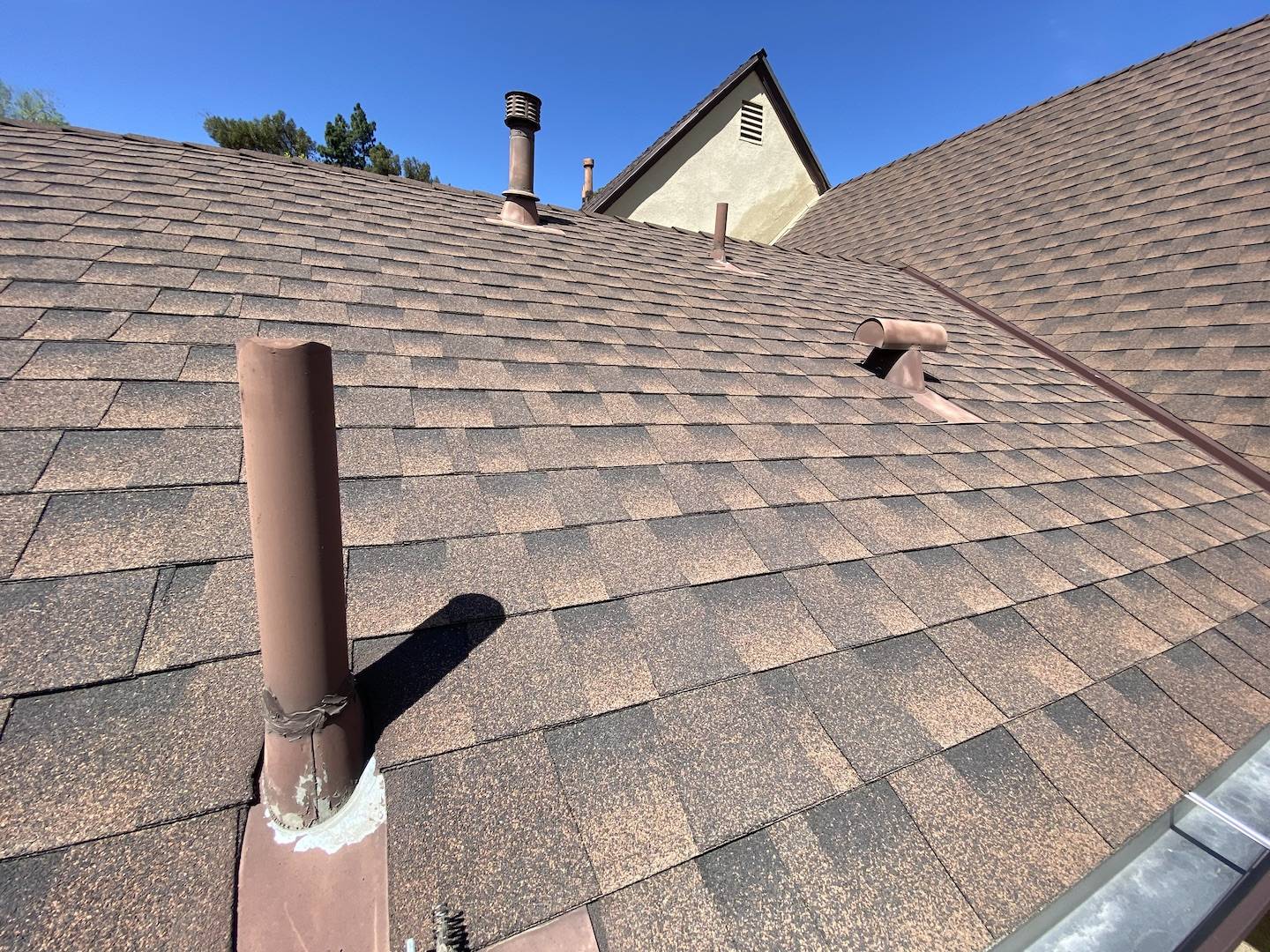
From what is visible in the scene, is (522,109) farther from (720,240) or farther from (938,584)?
(938,584)

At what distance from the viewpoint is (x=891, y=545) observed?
93.3 inches

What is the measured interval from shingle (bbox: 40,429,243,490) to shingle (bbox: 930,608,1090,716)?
8.62 ft

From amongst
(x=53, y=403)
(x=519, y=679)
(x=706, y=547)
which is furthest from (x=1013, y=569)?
(x=53, y=403)

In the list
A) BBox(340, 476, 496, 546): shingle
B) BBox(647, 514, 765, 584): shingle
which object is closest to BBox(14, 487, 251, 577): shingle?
BBox(340, 476, 496, 546): shingle

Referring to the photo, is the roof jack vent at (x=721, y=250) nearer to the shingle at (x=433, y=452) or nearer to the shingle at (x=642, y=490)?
the shingle at (x=642, y=490)

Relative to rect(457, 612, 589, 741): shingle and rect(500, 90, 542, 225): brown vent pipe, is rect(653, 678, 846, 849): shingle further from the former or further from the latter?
rect(500, 90, 542, 225): brown vent pipe

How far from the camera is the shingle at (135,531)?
1.43 metres

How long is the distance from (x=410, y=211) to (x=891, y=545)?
15.4ft

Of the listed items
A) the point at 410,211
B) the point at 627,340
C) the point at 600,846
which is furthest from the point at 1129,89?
the point at 600,846

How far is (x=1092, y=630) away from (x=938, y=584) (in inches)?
26.4

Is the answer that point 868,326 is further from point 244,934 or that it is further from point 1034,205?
point 1034,205

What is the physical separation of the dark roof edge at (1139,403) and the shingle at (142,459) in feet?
21.4

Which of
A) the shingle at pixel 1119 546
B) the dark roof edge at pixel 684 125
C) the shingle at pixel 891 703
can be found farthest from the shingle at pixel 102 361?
the dark roof edge at pixel 684 125

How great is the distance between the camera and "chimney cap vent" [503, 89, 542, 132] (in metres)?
5.11
